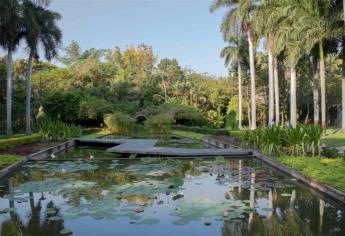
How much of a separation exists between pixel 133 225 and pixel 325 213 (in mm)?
3300

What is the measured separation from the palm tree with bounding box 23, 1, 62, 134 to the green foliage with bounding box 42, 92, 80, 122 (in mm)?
11347

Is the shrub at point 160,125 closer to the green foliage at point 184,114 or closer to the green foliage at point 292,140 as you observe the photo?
the green foliage at point 184,114

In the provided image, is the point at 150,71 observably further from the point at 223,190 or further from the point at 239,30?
the point at 223,190

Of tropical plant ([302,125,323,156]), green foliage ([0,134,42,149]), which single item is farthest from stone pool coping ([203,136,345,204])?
green foliage ([0,134,42,149])

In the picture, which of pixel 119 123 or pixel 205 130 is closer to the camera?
pixel 205 130

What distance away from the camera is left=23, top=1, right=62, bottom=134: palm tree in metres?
29.7

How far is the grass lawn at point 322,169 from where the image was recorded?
29.9ft

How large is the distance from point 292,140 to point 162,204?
7.94 m

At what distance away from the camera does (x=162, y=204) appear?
789 cm

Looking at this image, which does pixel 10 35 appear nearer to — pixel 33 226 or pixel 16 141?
pixel 16 141

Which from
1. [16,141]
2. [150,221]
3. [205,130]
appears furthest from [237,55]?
[150,221]

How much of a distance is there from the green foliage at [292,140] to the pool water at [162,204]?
2.51m

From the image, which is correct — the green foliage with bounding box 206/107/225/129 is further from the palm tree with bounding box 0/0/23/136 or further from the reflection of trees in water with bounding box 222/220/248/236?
the reflection of trees in water with bounding box 222/220/248/236

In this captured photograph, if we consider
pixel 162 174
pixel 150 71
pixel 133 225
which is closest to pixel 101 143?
pixel 162 174
